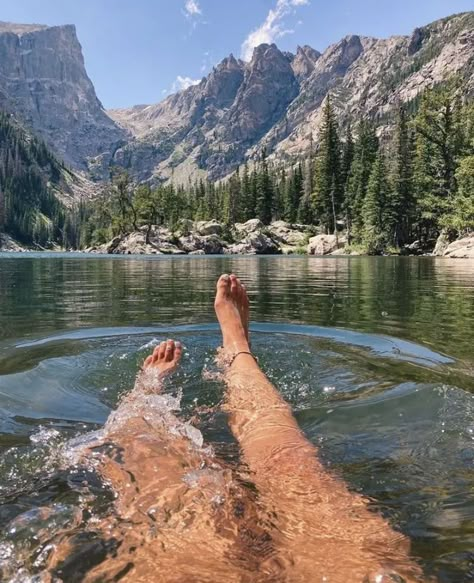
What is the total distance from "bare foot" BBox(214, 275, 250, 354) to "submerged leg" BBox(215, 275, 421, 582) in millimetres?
1472

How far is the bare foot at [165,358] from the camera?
3.75 meters

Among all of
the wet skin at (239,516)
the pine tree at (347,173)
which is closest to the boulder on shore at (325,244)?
the pine tree at (347,173)

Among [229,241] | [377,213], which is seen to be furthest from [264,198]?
[377,213]

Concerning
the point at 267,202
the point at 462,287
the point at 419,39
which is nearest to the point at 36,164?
the point at 267,202

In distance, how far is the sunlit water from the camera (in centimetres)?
157

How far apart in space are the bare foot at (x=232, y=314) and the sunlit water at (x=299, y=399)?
9.1 inches

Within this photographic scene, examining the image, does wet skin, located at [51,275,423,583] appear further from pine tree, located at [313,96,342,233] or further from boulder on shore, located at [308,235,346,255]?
pine tree, located at [313,96,342,233]

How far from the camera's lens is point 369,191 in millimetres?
39719

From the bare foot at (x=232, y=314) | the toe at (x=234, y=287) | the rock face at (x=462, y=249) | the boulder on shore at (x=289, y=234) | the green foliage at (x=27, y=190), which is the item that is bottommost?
the bare foot at (x=232, y=314)

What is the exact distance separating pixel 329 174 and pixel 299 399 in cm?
4926

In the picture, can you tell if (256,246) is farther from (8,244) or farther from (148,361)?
(8,244)

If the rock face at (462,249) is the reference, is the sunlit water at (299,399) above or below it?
below

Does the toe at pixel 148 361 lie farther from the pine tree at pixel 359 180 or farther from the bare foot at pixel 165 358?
the pine tree at pixel 359 180

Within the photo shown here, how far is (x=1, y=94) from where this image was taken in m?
199
